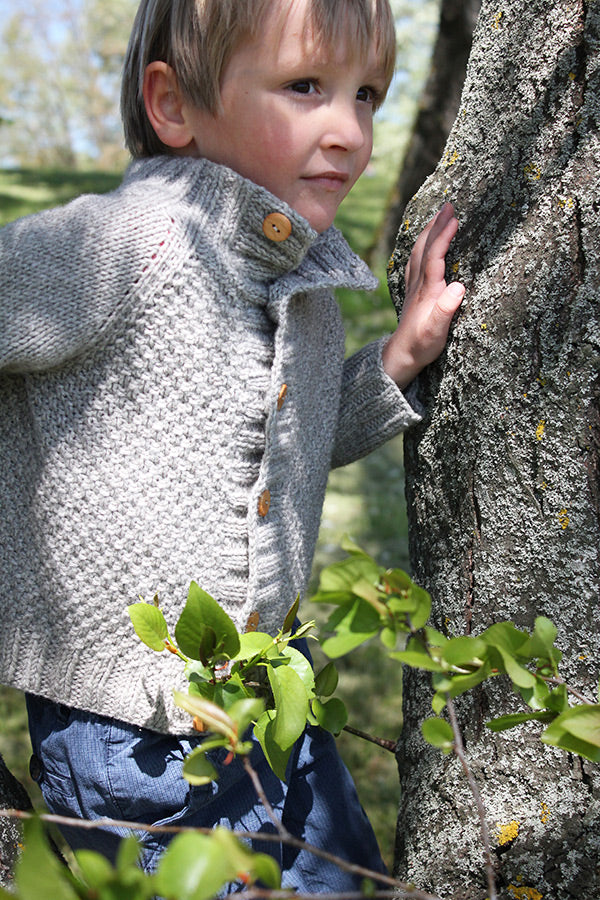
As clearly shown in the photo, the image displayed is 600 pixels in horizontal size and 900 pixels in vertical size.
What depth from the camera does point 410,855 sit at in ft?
5.04

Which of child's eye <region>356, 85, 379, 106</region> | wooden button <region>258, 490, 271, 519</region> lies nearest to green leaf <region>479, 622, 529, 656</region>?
wooden button <region>258, 490, 271, 519</region>

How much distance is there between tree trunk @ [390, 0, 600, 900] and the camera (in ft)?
4.16

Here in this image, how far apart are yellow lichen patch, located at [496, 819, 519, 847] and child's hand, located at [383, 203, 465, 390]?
82 cm

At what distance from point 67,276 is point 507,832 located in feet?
3.87

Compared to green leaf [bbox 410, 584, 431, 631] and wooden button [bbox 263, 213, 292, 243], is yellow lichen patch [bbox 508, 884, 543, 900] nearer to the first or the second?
green leaf [bbox 410, 584, 431, 631]

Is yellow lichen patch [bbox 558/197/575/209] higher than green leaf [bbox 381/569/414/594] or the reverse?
higher

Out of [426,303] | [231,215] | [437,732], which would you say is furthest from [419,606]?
[231,215]

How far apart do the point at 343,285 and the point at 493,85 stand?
0.47 meters

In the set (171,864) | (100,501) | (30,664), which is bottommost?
(30,664)

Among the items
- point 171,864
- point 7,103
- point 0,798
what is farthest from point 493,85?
point 7,103

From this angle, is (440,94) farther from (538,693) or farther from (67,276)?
(538,693)

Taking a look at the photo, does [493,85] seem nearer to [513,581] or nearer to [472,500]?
[472,500]

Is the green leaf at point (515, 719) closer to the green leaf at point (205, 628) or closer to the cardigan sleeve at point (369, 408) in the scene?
the green leaf at point (205, 628)

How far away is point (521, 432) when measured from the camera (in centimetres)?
134
